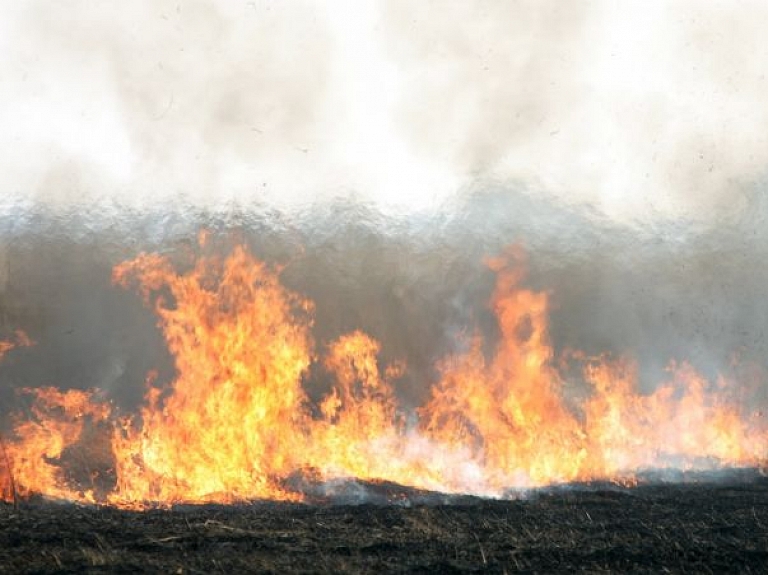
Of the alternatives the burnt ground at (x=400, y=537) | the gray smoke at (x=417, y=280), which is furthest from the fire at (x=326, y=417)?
the burnt ground at (x=400, y=537)

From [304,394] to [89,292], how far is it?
7450mm

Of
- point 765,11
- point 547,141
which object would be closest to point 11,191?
point 547,141

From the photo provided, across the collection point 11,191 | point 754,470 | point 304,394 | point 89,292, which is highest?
point 11,191

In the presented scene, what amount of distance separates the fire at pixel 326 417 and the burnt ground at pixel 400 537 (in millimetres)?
2101

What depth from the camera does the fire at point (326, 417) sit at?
60.0 ft

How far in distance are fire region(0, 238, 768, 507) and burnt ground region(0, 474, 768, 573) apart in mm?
2101

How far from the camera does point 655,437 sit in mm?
23516

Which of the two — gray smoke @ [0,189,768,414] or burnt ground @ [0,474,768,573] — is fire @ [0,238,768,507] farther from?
burnt ground @ [0,474,768,573]

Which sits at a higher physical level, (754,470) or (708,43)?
(708,43)

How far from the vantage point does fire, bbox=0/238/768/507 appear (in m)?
18.3

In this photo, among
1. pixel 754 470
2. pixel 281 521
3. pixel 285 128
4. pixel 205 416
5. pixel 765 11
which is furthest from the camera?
pixel 765 11

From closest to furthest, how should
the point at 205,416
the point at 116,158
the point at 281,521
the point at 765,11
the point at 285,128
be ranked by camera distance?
the point at 281,521 → the point at 205,416 → the point at 116,158 → the point at 285,128 → the point at 765,11

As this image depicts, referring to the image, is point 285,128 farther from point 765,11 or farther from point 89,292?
point 765,11

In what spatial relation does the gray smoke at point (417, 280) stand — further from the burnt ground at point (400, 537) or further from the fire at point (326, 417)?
the burnt ground at point (400, 537)
